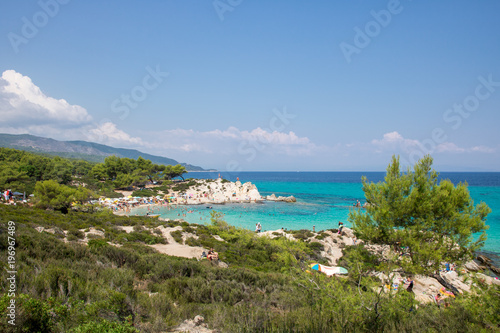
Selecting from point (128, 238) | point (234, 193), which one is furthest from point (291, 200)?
point (128, 238)

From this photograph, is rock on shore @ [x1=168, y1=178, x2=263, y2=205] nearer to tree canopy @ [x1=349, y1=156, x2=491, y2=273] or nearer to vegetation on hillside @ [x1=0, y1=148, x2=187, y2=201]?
vegetation on hillside @ [x1=0, y1=148, x2=187, y2=201]

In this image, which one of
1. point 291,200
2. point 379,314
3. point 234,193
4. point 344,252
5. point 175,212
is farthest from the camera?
point 234,193

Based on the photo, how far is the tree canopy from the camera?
8289mm

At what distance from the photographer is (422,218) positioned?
913 cm

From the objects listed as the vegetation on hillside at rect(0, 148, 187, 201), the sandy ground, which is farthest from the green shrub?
the vegetation on hillside at rect(0, 148, 187, 201)

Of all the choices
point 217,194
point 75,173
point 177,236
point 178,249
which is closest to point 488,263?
point 178,249

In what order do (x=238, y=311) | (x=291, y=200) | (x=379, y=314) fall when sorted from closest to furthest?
1. (x=379, y=314)
2. (x=238, y=311)
3. (x=291, y=200)

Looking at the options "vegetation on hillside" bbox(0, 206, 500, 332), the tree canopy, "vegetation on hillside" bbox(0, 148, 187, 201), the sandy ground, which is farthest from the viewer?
"vegetation on hillside" bbox(0, 148, 187, 201)

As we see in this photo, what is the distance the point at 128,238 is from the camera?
14.6 metres

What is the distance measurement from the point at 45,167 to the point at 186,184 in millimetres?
27771

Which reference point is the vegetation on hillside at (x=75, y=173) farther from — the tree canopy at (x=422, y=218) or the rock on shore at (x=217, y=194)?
the tree canopy at (x=422, y=218)

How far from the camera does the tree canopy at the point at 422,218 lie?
8289mm

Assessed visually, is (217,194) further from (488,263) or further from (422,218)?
(422,218)

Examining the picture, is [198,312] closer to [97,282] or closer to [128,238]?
[97,282]
